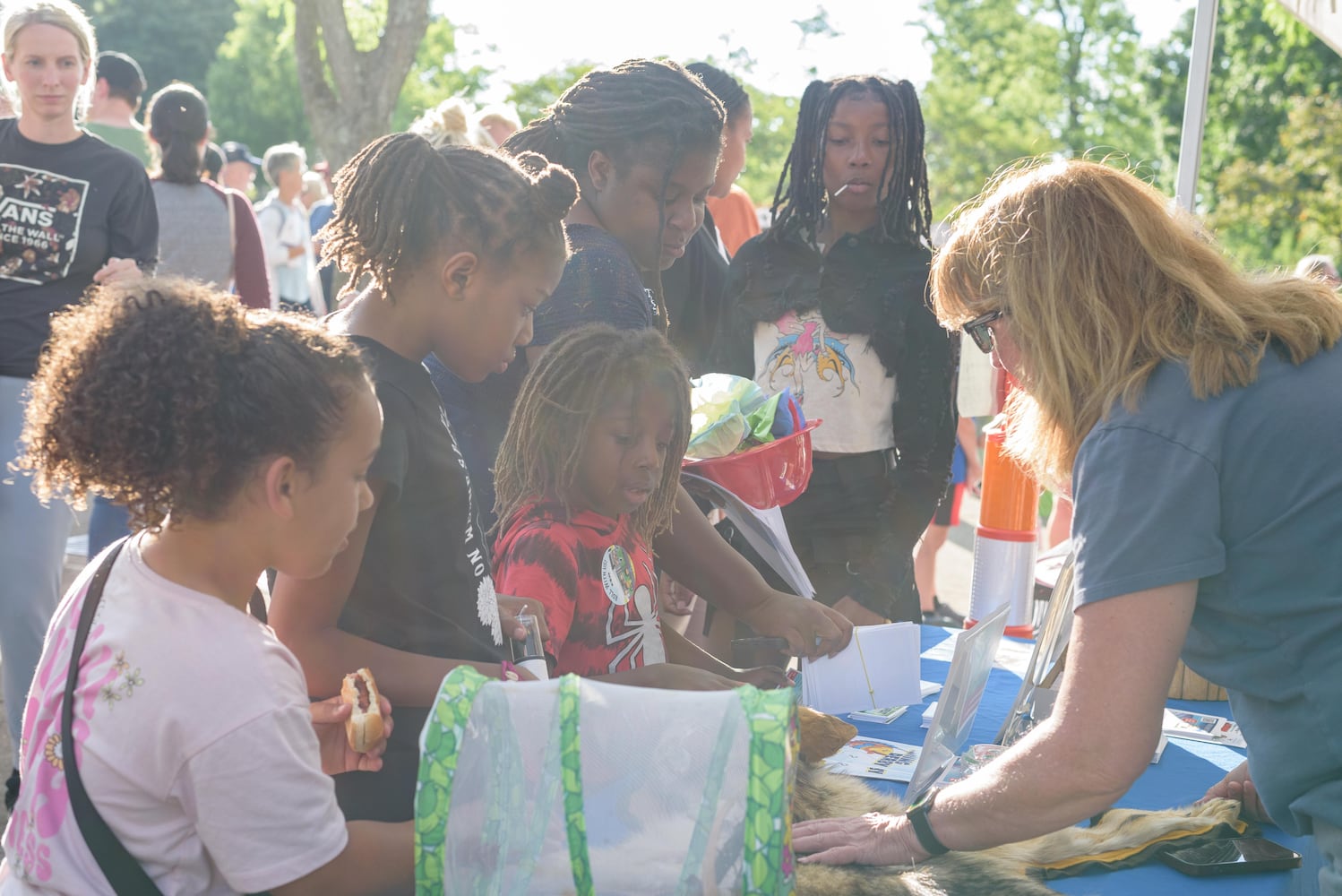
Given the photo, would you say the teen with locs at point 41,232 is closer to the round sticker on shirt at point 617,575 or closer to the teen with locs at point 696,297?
the teen with locs at point 696,297

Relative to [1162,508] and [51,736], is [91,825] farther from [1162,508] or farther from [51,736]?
[1162,508]

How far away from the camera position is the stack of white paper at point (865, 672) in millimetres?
2172

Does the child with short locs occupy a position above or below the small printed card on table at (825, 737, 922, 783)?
above

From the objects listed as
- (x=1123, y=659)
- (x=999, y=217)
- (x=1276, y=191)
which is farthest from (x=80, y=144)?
(x=1276, y=191)

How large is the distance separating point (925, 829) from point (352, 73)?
9.16m

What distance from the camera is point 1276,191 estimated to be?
16.2 m

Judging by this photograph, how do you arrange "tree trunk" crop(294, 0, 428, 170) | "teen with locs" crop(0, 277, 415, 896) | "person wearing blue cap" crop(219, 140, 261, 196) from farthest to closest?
"tree trunk" crop(294, 0, 428, 170)
"person wearing blue cap" crop(219, 140, 261, 196)
"teen with locs" crop(0, 277, 415, 896)

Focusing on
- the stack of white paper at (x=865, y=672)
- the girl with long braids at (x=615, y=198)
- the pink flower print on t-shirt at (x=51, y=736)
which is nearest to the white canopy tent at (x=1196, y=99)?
the girl with long braids at (x=615, y=198)

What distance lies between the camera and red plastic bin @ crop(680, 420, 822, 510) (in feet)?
7.43

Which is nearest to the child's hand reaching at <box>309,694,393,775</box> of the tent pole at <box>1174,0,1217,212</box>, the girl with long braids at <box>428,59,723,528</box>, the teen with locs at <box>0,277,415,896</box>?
the teen with locs at <box>0,277,415,896</box>

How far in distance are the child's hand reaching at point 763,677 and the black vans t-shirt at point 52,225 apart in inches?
84.5

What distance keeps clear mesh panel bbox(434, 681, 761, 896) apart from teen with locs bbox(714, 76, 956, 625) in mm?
1611

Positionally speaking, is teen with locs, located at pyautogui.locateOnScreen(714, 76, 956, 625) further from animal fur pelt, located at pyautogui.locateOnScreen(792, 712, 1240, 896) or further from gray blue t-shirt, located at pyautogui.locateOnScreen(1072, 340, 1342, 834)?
gray blue t-shirt, located at pyautogui.locateOnScreen(1072, 340, 1342, 834)

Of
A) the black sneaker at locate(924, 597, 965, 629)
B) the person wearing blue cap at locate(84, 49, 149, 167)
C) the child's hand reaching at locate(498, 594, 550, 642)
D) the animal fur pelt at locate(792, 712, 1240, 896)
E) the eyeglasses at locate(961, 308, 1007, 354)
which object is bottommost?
the black sneaker at locate(924, 597, 965, 629)
